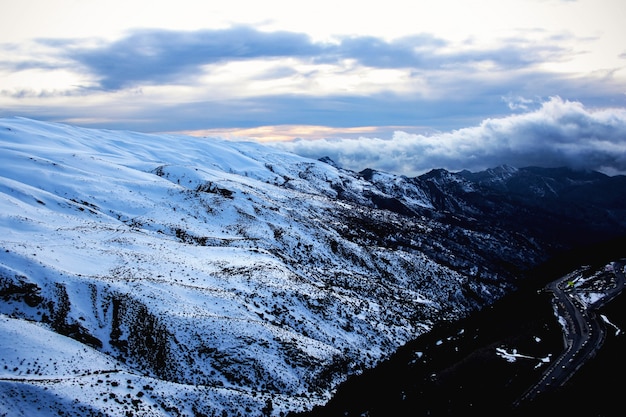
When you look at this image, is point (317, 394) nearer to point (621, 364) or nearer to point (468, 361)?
point (468, 361)

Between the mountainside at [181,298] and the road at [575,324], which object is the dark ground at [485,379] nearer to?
the road at [575,324]

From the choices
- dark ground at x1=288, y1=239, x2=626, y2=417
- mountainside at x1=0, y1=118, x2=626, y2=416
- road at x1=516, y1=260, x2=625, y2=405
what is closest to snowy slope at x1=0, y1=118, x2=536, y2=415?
mountainside at x1=0, y1=118, x2=626, y2=416

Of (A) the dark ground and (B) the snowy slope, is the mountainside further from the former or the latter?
(A) the dark ground

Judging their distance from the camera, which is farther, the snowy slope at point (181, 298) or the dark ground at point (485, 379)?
the dark ground at point (485, 379)

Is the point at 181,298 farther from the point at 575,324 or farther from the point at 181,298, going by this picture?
the point at 575,324

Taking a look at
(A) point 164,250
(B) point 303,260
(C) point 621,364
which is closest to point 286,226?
(B) point 303,260

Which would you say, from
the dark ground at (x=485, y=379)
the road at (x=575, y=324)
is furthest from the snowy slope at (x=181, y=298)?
the road at (x=575, y=324)
